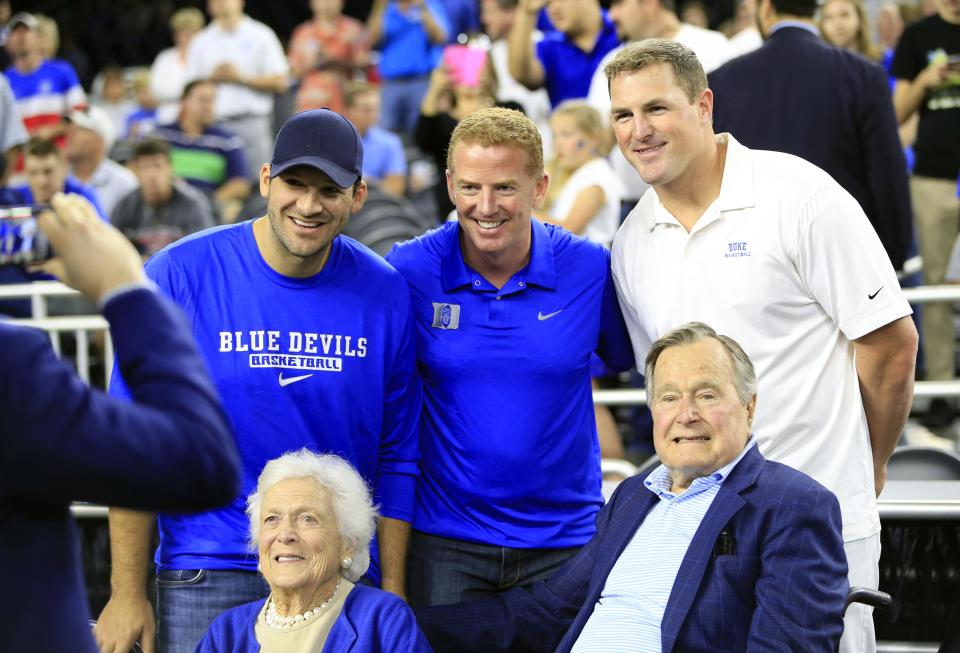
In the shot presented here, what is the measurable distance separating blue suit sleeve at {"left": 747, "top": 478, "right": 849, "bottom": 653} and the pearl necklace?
959mm

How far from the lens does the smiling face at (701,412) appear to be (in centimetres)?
289

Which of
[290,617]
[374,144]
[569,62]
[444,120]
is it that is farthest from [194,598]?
[374,144]

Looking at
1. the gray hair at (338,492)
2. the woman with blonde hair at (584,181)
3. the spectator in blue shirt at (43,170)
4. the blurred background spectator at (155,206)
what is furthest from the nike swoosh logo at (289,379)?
the blurred background spectator at (155,206)

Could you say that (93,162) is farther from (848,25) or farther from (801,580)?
(801,580)

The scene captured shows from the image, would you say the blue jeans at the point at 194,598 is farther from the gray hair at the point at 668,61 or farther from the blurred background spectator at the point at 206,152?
the blurred background spectator at the point at 206,152

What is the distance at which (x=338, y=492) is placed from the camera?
121 inches

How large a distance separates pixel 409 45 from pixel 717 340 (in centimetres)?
715

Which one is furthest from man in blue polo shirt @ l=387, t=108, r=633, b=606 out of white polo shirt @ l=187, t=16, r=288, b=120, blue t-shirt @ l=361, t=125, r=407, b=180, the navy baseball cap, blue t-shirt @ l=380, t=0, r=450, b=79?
white polo shirt @ l=187, t=16, r=288, b=120

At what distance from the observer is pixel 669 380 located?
292 cm

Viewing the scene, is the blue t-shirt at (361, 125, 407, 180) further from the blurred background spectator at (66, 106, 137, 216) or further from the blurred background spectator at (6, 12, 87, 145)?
the blurred background spectator at (6, 12, 87, 145)

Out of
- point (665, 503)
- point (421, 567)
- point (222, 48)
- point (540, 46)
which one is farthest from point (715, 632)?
point (222, 48)

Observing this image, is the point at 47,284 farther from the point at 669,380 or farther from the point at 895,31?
the point at 895,31

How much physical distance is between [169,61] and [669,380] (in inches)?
346

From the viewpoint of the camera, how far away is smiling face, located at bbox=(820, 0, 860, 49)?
616cm
